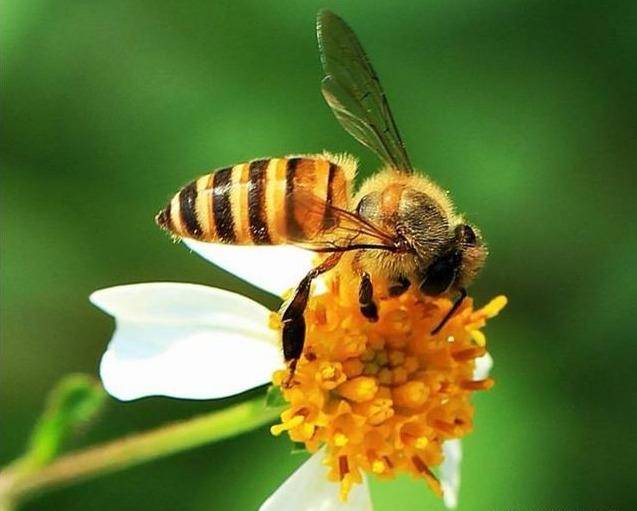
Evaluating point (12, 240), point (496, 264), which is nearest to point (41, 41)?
point (12, 240)

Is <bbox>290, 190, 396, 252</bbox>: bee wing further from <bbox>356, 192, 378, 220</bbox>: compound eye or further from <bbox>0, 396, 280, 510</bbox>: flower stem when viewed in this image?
<bbox>0, 396, 280, 510</bbox>: flower stem

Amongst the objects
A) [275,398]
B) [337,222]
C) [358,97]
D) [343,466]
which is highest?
[358,97]

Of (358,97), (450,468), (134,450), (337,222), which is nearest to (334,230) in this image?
(337,222)

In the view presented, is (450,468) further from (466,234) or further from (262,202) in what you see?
(262,202)

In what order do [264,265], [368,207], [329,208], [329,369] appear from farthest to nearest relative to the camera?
[264,265] → [329,369] → [368,207] → [329,208]

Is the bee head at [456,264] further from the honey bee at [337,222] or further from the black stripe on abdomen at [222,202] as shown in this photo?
the black stripe on abdomen at [222,202]

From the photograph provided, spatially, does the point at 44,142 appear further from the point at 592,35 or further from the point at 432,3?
the point at 592,35
